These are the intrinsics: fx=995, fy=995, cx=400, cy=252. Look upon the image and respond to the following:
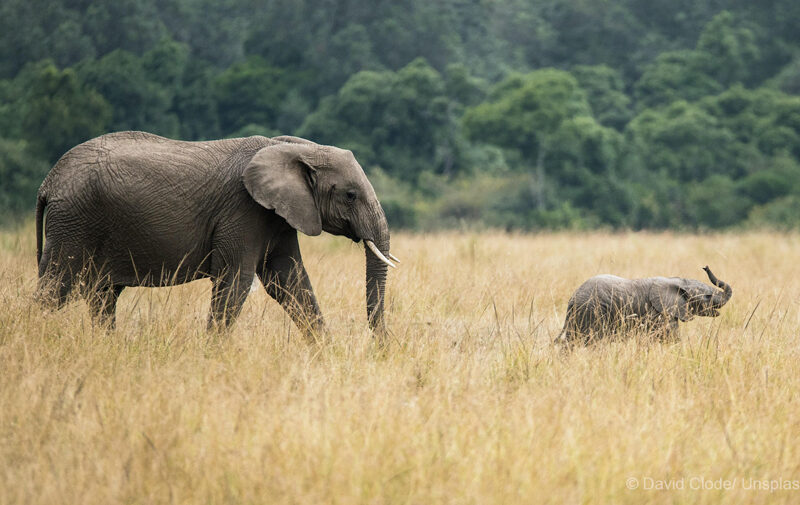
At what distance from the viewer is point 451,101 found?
39.2 m

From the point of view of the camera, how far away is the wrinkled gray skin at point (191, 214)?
19.8ft

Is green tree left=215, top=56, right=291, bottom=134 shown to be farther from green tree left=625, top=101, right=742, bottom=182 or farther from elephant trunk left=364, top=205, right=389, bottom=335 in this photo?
elephant trunk left=364, top=205, right=389, bottom=335

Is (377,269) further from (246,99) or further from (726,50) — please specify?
(726,50)

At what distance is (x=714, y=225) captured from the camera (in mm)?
34656

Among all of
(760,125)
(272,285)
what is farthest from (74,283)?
(760,125)

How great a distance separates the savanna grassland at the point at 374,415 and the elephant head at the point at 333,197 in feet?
1.68

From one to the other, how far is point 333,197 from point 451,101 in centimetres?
3356

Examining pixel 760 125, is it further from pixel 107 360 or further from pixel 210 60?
pixel 107 360

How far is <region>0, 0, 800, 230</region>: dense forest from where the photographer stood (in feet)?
113

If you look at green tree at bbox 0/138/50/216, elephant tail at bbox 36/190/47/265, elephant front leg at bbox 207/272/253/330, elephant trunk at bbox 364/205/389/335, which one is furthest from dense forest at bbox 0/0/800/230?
elephant trunk at bbox 364/205/389/335

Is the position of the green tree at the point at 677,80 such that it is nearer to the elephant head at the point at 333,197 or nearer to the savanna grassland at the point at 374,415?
the savanna grassland at the point at 374,415

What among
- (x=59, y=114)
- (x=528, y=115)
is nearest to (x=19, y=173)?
(x=59, y=114)

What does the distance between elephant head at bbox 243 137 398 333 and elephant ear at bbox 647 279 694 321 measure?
170cm

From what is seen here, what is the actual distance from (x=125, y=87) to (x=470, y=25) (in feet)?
62.9
